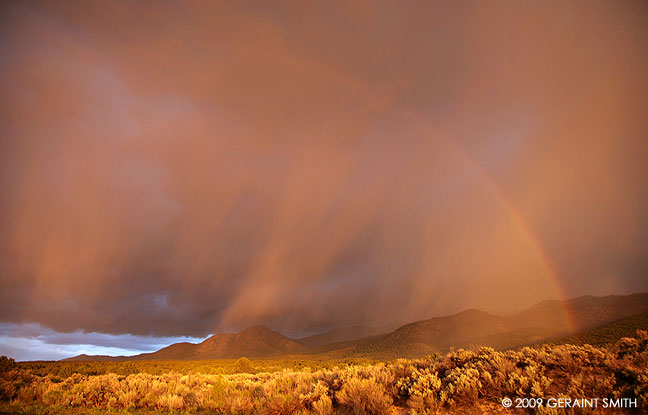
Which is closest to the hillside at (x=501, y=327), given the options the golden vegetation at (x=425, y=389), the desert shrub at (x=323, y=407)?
the golden vegetation at (x=425, y=389)

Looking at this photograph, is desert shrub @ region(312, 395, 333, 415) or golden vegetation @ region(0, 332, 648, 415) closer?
golden vegetation @ region(0, 332, 648, 415)

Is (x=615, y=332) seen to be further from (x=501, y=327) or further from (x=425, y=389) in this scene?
(x=501, y=327)

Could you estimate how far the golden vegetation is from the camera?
28.4 feet

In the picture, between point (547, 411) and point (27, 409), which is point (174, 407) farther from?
point (547, 411)

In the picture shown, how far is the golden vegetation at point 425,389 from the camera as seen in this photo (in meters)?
8.64

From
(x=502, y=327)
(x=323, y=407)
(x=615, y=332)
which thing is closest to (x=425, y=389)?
(x=323, y=407)

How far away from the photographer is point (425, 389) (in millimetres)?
9812

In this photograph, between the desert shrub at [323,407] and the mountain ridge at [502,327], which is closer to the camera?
the desert shrub at [323,407]

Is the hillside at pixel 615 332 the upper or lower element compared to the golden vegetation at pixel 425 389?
lower

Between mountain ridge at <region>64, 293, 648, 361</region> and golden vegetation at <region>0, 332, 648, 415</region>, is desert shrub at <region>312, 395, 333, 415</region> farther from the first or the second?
mountain ridge at <region>64, 293, 648, 361</region>

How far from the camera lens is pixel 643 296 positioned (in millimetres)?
84562

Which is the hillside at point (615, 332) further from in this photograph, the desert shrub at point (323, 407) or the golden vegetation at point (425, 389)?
the desert shrub at point (323, 407)

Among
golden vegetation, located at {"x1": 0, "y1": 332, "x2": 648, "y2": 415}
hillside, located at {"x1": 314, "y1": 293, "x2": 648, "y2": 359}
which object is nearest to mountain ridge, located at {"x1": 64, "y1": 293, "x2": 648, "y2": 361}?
hillside, located at {"x1": 314, "y1": 293, "x2": 648, "y2": 359}

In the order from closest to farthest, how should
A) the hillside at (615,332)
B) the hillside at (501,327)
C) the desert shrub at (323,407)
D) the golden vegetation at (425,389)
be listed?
1. the golden vegetation at (425,389)
2. the desert shrub at (323,407)
3. the hillside at (615,332)
4. the hillside at (501,327)
